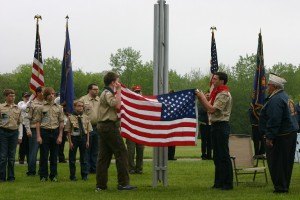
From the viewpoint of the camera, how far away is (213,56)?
21.0 m

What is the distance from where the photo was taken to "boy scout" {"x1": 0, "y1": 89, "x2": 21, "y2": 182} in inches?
571

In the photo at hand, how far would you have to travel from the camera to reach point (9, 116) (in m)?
14.5

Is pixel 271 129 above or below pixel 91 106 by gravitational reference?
below

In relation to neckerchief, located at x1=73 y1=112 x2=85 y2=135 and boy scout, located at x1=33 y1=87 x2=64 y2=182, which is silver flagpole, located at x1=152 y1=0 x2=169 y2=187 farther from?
boy scout, located at x1=33 y1=87 x2=64 y2=182

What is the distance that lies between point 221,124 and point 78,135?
407 cm

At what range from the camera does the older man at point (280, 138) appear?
38.2 ft

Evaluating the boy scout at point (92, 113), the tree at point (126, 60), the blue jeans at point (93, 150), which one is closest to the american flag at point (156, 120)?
the boy scout at point (92, 113)

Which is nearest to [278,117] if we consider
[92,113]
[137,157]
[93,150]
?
[137,157]

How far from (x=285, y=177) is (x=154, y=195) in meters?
2.46

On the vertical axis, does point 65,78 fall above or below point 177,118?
above

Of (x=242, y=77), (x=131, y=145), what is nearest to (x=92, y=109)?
(x=131, y=145)

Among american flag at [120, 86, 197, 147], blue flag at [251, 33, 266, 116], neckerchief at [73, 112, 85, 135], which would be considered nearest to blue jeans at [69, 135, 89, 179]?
neckerchief at [73, 112, 85, 135]

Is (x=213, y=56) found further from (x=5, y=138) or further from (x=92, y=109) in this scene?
(x=5, y=138)

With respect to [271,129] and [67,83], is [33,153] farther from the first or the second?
[271,129]
